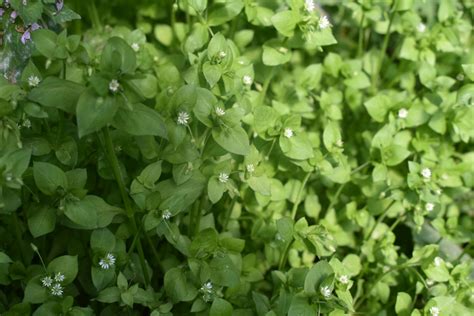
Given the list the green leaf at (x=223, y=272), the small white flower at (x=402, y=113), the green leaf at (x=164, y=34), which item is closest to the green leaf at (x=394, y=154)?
the small white flower at (x=402, y=113)

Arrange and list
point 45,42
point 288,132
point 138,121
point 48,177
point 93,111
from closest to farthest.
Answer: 1. point 93,111
2. point 138,121
3. point 48,177
4. point 45,42
5. point 288,132

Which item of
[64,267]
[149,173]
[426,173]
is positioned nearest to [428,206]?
[426,173]

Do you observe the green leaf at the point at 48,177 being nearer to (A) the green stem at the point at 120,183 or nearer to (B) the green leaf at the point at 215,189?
(A) the green stem at the point at 120,183

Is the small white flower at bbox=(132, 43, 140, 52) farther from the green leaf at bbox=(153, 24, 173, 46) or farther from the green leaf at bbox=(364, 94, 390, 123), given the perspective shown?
the green leaf at bbox=(364, 94, 390, 123)

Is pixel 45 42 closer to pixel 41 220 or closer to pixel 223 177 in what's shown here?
pixel 41 220

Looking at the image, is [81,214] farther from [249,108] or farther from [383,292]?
[383,292]
